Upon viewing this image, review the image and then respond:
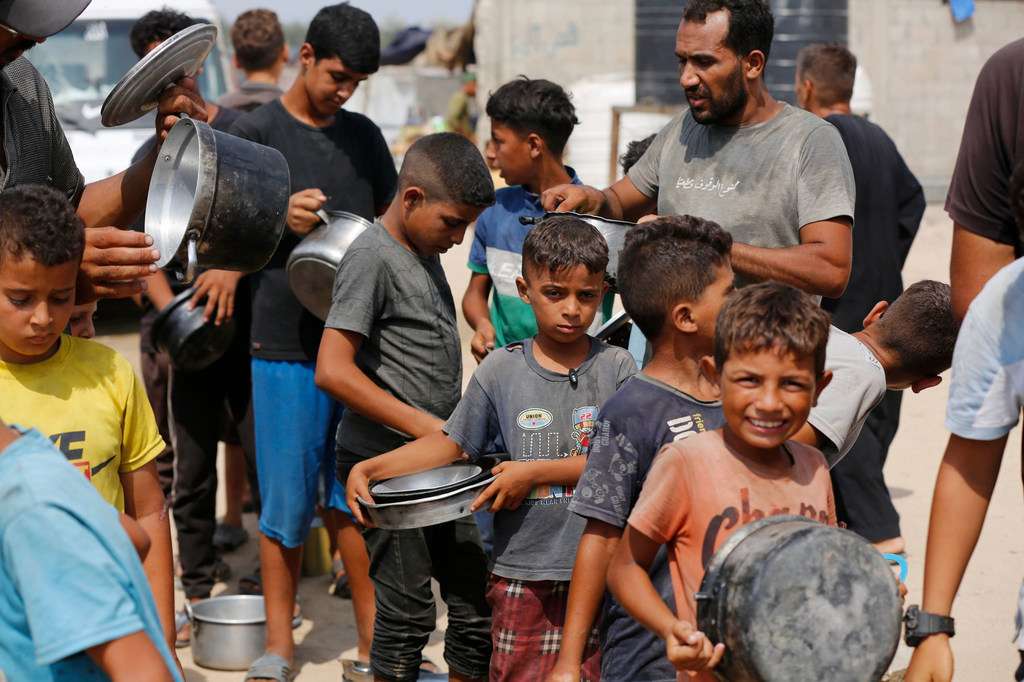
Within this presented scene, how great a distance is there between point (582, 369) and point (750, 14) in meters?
1.14

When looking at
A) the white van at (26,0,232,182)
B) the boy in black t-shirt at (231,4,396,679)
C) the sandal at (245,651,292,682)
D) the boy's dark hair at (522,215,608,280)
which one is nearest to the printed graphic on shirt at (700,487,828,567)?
the boy's dark hair at (522,215,608,280)

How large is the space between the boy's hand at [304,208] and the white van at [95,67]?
22.6 feet

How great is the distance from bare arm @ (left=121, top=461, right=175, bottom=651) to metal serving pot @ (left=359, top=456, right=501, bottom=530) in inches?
23.9

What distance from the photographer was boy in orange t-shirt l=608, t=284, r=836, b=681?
2.44 meters

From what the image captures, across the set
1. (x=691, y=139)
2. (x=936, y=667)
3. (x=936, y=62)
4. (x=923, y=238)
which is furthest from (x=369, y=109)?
(x=936, y=667)

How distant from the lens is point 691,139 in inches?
150

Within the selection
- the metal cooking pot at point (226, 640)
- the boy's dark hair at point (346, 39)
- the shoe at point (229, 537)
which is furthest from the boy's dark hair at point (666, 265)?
the shoe at point (229, 537)

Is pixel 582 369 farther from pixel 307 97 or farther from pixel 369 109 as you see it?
pixel 369 109

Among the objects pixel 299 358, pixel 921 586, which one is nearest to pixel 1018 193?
pixel 299 358

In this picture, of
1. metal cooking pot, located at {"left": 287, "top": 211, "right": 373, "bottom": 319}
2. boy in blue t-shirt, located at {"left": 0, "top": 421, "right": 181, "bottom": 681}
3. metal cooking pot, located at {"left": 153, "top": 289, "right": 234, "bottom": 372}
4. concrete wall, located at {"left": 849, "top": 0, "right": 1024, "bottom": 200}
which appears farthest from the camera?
concrete wall, located at {"left": 849, "top": 0, "right": 1024, "bottom": 200}

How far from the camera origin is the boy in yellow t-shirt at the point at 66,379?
9.11 feet

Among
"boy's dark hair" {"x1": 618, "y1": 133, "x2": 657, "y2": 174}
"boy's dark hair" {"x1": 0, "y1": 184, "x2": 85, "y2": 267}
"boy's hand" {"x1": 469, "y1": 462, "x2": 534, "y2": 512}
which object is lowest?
"boy's hand" {"x1": 469, "y1": 462, "x2": 534, "y2": 512}

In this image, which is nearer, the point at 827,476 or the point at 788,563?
the point at 788,563

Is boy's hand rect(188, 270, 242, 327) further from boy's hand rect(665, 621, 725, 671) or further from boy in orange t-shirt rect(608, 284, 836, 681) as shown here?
boy's hand rect(665, 621, 725, 671)
